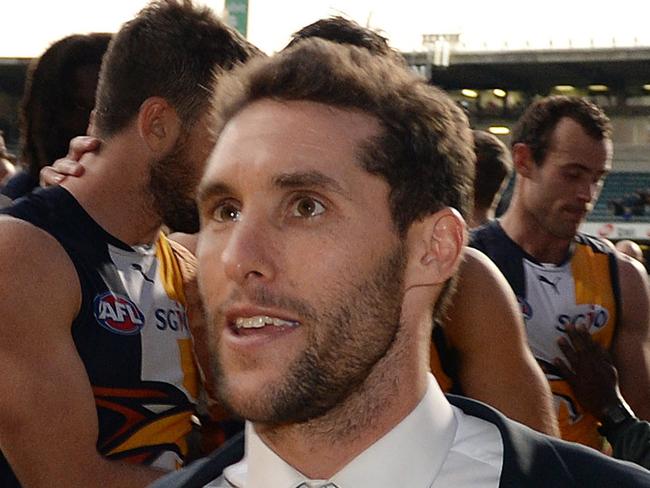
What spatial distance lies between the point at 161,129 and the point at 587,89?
117ft

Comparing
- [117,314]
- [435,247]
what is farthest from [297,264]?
[117,314]

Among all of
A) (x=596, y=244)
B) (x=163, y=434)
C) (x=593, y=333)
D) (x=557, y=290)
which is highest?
(x=163, y=434)

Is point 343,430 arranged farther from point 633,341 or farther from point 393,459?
point 633,341

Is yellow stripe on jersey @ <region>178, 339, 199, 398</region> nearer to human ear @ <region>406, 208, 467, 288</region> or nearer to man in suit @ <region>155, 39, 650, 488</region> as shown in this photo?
man in suit @ <region>155, 39, 650, 488</region>

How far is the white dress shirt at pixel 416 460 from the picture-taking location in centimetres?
168

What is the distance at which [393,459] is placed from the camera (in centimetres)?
169

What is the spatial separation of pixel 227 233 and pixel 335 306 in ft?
0.64

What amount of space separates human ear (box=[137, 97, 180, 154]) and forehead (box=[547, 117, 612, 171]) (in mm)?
2314

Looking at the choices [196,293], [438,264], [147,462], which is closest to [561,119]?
[196,293]

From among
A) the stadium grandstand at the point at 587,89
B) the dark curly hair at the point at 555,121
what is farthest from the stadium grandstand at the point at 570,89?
the dark curly hair at the point at 555,121

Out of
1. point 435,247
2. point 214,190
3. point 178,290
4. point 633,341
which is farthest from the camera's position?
point 633,341

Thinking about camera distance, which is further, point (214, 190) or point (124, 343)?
point (124, 343)

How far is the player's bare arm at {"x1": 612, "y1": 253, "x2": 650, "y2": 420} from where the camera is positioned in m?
4.46

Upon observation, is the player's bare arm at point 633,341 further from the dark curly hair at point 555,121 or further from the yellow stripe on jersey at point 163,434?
the yellow stripe on jersey at point 163,434
